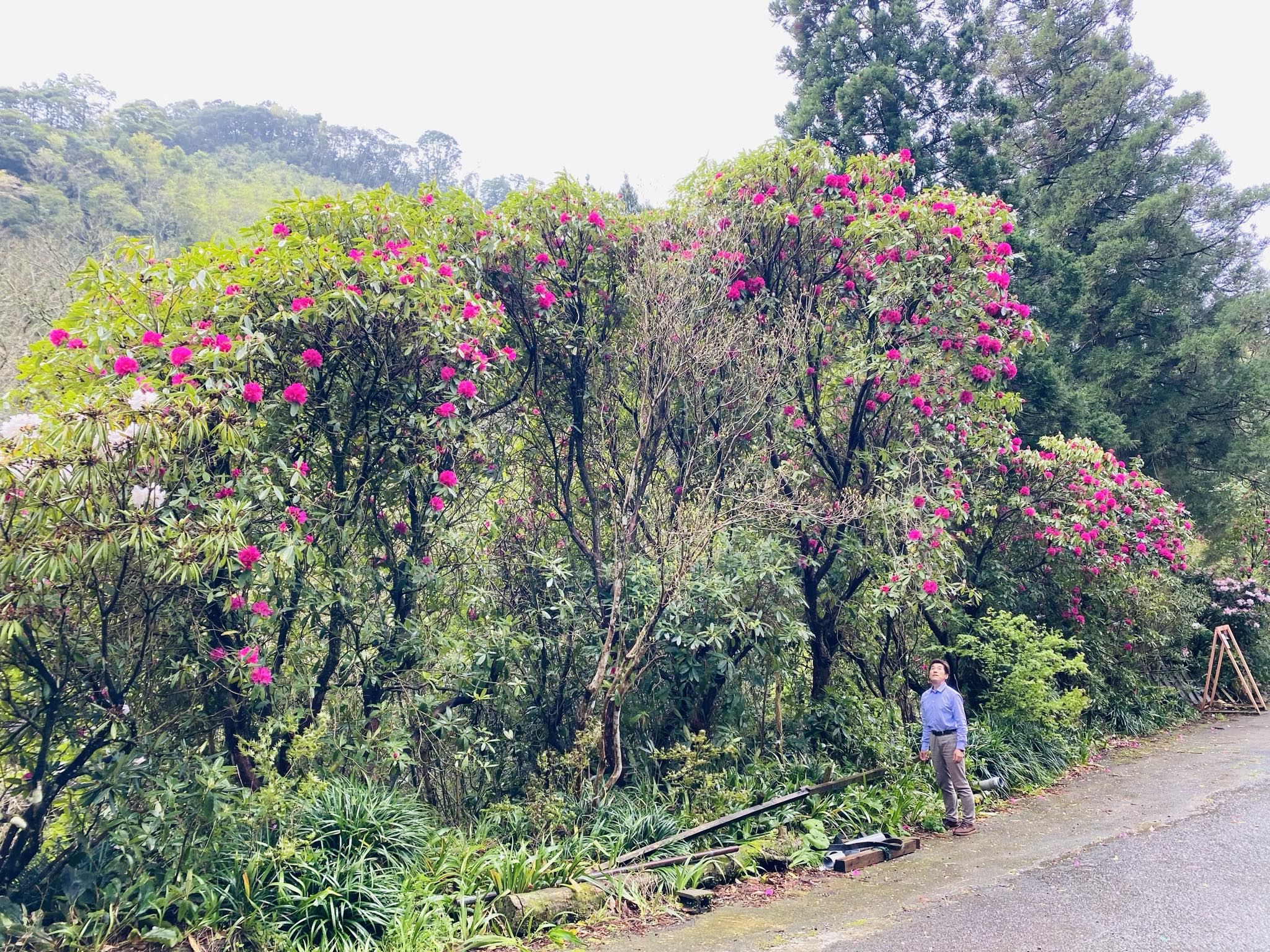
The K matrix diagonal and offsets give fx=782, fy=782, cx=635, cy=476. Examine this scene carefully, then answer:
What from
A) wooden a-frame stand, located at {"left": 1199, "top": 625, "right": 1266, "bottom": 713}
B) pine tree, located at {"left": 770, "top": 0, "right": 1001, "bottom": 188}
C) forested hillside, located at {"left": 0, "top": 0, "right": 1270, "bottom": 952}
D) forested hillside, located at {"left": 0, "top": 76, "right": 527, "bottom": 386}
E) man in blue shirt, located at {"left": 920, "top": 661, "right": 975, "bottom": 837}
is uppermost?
forested hillside, located at {"left": 0, "top": 76, "right": 527, "bottom": 386}

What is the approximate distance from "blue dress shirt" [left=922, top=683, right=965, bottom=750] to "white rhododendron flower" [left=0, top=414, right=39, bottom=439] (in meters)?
6.51

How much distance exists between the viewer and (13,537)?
355cm

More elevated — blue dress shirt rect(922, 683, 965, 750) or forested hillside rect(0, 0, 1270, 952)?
forested hillside rect(0, 0, 1270, 952)

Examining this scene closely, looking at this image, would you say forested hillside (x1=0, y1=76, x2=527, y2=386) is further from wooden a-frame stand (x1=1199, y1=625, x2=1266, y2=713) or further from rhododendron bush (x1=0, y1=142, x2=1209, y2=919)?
wooden a-frame stand (x1=1199, y1=625, x2=1266, y2=713)

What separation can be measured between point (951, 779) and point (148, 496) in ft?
20.8

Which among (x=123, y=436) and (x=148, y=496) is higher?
(x=123, y=436)

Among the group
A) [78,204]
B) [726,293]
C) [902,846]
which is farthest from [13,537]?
[78,204]

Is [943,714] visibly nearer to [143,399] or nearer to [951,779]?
[951,779]

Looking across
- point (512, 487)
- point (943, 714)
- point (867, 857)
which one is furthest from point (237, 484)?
point (943, 714)

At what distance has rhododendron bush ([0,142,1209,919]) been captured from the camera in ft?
13.1

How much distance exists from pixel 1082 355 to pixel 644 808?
43.7ft

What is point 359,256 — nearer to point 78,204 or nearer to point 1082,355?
point 1082,355

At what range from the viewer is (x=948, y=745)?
6.59 m

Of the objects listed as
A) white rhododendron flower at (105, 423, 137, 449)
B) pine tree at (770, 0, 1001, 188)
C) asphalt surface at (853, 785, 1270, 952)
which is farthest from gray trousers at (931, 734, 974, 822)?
pine tree at (770, 0, 1001, 188)
